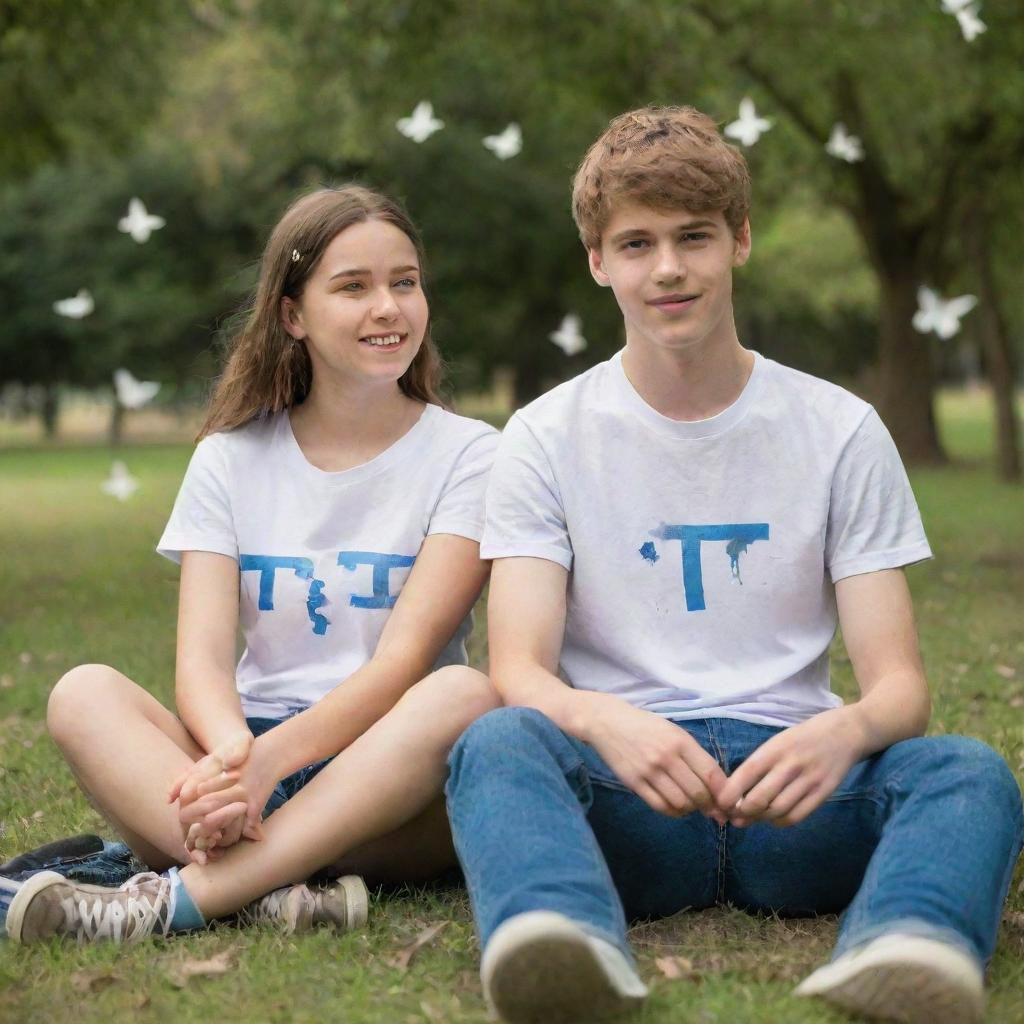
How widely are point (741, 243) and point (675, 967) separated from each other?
5.00 feet

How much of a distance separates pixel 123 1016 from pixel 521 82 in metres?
15.4

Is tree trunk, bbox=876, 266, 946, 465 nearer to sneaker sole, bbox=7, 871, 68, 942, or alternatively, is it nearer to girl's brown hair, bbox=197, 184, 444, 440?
girl's brown hair, bbox=197, 184, 444, 440

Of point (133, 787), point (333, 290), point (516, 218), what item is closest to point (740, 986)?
point (133, 787)

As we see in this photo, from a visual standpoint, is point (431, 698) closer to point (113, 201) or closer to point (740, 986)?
point (740, 986)

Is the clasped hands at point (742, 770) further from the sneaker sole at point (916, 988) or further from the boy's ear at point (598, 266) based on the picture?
the boy's ear at point (598, 266)

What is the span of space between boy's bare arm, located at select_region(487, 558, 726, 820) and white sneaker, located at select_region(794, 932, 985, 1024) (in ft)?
1.48

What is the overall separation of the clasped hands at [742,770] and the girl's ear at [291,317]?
1.52m

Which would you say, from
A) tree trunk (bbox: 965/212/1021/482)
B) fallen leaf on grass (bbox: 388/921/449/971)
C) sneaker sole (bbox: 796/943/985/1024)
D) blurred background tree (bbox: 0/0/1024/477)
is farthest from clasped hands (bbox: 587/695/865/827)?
tree trunk (bbox: 965/212/1021/482)

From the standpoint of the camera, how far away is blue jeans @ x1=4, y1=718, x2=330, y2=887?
369 cm

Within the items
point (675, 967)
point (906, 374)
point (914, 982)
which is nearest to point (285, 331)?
point (675, 967)

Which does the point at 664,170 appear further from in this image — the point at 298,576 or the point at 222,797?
A: the point at 222,797

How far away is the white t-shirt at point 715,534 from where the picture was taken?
3.38 meters

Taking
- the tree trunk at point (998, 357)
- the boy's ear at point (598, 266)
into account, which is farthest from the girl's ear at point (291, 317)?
the tree trunk at point (998, 357)

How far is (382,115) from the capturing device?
52.3ft
